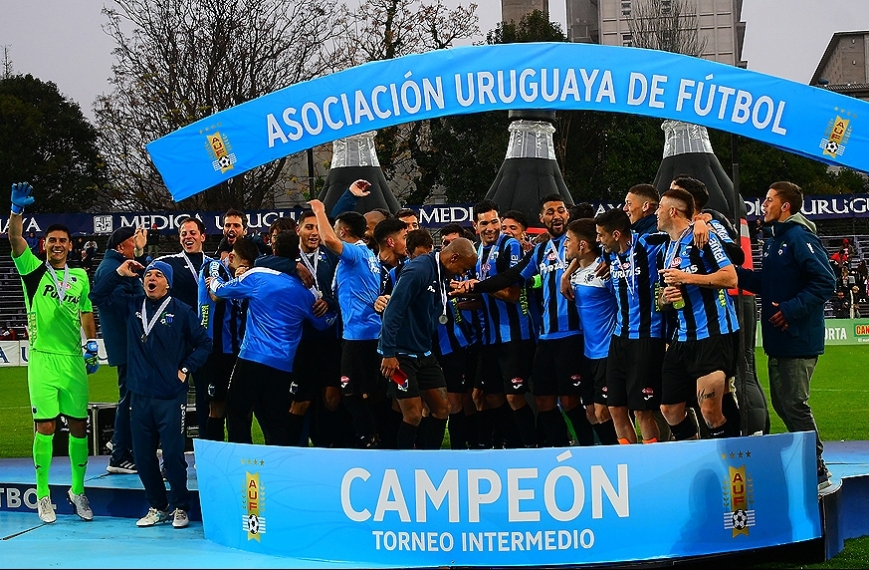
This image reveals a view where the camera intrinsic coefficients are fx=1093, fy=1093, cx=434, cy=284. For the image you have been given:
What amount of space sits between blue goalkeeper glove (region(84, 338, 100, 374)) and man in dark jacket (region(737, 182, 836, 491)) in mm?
4797

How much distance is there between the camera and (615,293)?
24.6 feet

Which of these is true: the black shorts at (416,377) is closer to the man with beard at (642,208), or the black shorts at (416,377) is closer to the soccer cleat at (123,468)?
the man with beard at (642,208)

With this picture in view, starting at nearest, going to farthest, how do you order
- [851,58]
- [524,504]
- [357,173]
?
[524,504], [357,173], [851,58]

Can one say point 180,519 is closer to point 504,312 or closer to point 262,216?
point 504,312

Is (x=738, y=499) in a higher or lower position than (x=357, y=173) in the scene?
lower

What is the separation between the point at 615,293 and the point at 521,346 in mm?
1149

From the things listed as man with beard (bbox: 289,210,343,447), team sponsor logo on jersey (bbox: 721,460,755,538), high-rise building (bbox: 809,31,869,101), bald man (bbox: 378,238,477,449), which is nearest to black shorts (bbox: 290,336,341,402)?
man with beard (bbox: 289,210,343,447)

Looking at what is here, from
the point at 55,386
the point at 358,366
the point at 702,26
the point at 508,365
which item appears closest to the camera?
the point at 55,386

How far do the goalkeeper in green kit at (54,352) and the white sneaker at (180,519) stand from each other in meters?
0.85

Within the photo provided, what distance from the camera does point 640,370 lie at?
721 cm

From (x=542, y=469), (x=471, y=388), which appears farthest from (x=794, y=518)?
(x=471, y=388)

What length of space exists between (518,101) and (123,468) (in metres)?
4.62

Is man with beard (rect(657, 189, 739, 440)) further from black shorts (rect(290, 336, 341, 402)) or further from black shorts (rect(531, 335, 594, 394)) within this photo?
black shorts (rect(290, 336, 341, 402))

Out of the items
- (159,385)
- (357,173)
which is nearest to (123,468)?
(159,385)
